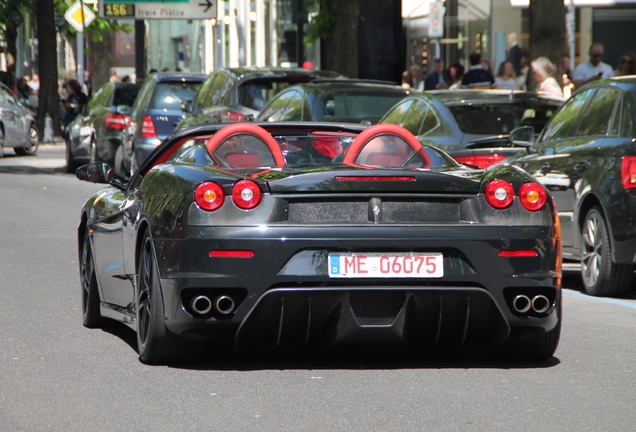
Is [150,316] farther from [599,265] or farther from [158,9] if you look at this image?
[158,9]

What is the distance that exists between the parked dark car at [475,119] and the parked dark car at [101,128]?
9.79 meters

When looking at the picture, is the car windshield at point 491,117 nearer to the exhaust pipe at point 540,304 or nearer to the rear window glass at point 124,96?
the exhaust pipe at point 540,304

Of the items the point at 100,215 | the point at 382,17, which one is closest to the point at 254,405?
the point at 100,215

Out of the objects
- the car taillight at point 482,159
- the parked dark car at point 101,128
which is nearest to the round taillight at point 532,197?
the car taillight at point 482,159

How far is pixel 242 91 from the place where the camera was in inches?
793

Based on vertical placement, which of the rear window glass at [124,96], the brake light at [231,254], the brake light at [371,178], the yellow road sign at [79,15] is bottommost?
the brake light at [231,254]

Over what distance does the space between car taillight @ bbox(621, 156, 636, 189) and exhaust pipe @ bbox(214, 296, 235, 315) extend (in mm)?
4241

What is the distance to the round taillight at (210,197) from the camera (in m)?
6.93

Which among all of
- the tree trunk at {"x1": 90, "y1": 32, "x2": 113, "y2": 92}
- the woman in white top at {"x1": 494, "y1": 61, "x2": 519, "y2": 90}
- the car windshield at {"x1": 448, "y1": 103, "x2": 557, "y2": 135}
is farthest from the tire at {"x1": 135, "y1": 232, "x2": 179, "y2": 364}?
the tree trunk at {"x1": 90, "y1": 32, "x2": 113, "y2": 92}

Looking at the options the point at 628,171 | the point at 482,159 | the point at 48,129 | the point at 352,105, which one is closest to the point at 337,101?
the point at 352,105

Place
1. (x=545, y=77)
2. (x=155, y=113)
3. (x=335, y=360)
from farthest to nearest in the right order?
(x=155, y=113) < (x=545, y=77) < (x=335, y=360)

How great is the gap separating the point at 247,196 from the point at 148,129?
48.3ft

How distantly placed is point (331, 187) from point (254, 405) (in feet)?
3.70

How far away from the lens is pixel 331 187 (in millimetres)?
6941
